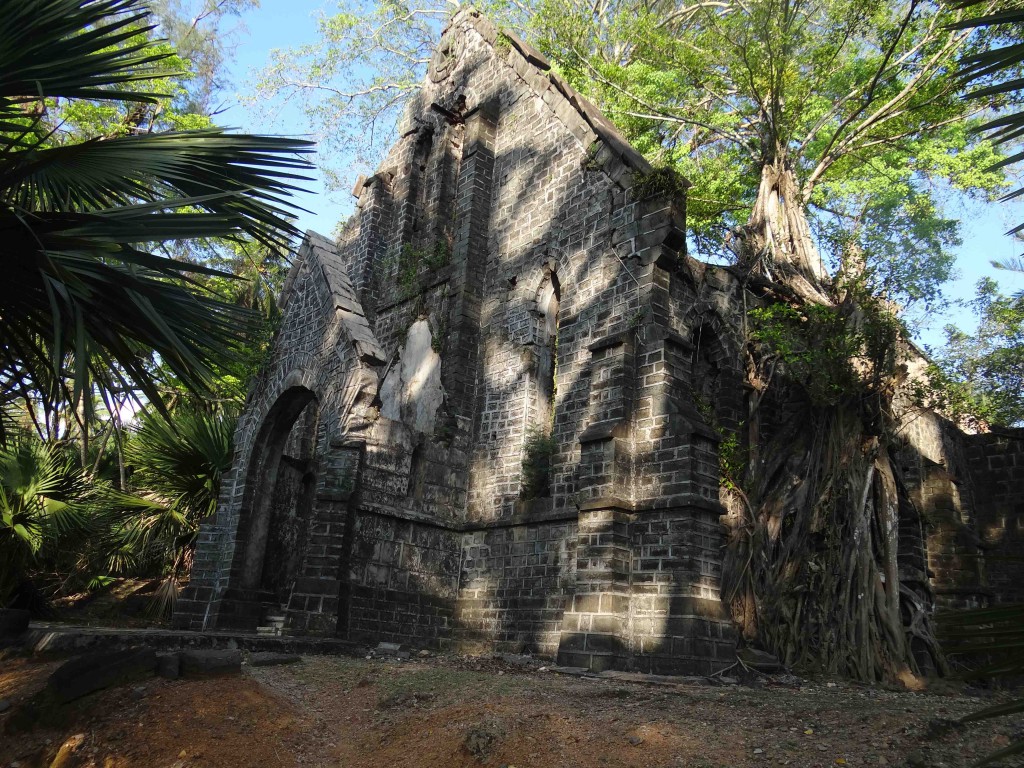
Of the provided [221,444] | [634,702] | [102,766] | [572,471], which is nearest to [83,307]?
[102,766]

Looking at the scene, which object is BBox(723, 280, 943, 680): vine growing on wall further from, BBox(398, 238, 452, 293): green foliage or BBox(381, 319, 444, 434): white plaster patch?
BBox(398, 238, 452, 293): green foliage

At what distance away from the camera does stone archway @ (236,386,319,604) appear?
13.5 metres

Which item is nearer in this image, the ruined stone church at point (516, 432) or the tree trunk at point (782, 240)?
the ruined stone church at point (516, 432)

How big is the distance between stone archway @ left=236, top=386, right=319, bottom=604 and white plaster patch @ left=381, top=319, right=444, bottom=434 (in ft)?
4.39

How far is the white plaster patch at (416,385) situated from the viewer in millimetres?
13578

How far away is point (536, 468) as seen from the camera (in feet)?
40.8

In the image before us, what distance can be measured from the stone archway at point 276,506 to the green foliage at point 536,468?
3820 mm

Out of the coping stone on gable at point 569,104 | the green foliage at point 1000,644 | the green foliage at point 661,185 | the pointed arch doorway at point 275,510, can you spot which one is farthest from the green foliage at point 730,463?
the green foliage at point 1000,644

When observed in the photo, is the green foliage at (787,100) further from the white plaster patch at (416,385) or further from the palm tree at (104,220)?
the palm tree at (104,220)

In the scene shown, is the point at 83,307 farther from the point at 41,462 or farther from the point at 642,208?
the point at 41,462

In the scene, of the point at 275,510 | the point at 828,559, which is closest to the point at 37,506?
the point at 275,510

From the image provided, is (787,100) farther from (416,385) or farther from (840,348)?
(416,385)

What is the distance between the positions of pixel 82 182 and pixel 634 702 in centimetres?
584

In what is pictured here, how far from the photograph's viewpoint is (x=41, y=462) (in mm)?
12594
